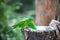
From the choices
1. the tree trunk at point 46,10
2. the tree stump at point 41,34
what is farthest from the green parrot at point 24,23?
the tree trunk at point 46,10

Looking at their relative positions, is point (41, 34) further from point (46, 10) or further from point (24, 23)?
point (46, 10)

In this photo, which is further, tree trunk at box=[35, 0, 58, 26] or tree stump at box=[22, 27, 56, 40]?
tree trunk at box=[35, 0, 58, 26]

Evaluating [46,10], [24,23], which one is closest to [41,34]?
[24,23]

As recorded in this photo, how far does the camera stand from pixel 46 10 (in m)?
2.19

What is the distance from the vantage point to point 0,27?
233 centimetres

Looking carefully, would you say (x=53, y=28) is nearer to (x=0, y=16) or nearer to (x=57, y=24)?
(x=57, y=24)

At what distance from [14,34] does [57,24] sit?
2.63ft

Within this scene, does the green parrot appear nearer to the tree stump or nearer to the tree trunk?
the tree stump

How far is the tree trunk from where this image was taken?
2.16 meters

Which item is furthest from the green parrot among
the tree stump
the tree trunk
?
the tree trunk

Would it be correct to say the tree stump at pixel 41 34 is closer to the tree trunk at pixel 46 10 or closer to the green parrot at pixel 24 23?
the green parrot at pixel 24 23

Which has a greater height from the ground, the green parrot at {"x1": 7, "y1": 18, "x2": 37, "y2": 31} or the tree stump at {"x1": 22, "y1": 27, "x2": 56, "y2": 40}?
the green parrot at {"x1": 7, "y1": 18, "x2": 37, "y2": 31}

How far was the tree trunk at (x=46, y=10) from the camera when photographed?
7.08 feet

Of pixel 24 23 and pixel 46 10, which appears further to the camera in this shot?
pixel 46 10
